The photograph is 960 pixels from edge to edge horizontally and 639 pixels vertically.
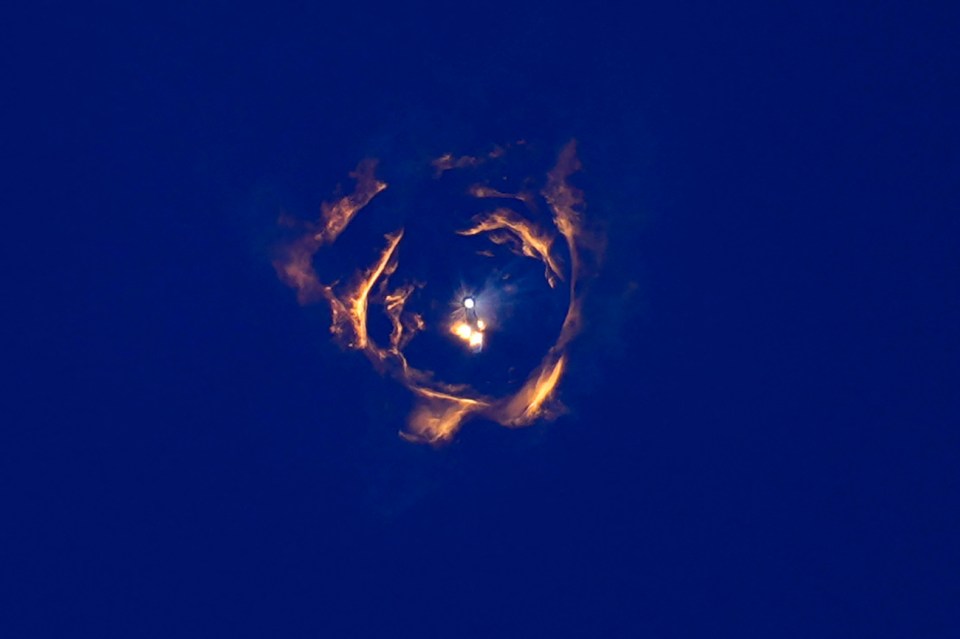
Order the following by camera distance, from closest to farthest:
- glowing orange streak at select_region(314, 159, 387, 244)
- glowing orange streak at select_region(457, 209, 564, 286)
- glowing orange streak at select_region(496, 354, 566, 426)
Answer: glowing orange streak at select_region(496, 354, 566, 426) → glowing orange streak at select_region(314, 159, 387, 244) → glowing orange streak at select_region(457, 209, 564, 286)

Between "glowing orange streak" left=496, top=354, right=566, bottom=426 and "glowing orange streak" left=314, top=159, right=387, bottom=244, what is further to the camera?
"glowing orange streak" left=314, top=159, right=387, bottom=244

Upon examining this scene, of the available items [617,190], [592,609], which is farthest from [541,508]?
[617,190]

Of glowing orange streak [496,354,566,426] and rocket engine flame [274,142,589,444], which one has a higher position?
rocket engine flame [274,142,589,444]

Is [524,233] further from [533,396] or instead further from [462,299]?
[533,396]

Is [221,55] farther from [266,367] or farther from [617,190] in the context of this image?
[617,190]

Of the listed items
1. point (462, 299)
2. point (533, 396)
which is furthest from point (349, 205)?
point (533, 396)

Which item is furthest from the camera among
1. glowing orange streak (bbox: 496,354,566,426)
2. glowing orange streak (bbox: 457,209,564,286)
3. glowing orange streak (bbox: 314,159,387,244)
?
glowing orange streak (bbox: 457,209,564,286)

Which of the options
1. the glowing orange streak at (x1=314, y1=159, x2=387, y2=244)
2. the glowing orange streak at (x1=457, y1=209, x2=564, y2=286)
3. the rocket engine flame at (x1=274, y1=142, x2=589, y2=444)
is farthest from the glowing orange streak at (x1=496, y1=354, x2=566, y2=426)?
the glowing orange streak at (x1=314, y1=159, x2=387, y2=244)

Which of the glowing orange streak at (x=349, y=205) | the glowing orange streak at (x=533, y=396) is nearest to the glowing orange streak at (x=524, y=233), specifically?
the glowing orange streak at (x=533, y=396)

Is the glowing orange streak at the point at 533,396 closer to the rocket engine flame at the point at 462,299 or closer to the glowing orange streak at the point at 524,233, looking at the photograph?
the rocket engine flame at the point at 462,299

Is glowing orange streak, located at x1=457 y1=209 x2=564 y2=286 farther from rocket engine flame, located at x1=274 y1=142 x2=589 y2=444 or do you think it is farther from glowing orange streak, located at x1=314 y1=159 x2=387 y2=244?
glowing orange streak, located at x1=314 y1=159 x2=387 y2=244
